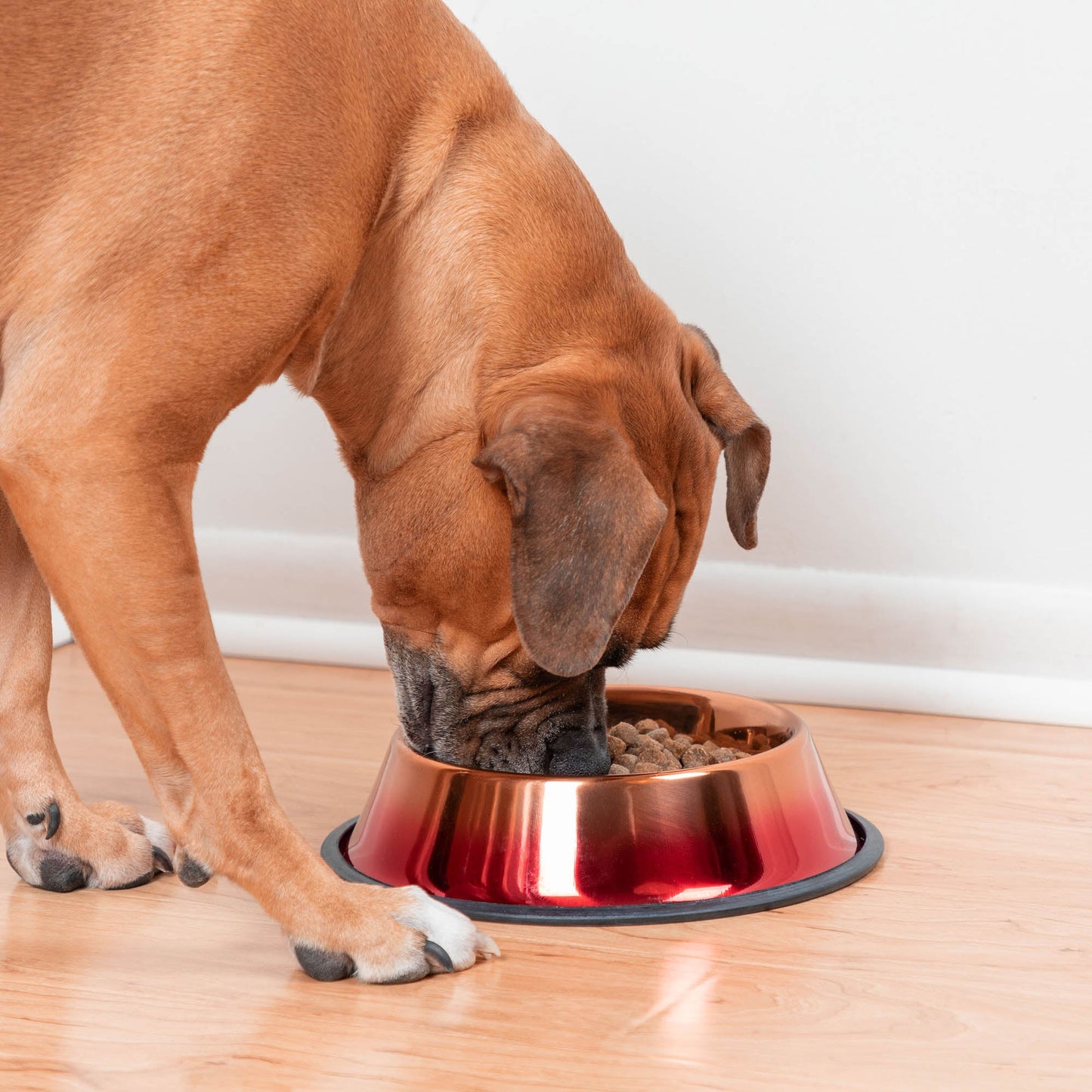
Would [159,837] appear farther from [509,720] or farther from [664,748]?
[664,748]

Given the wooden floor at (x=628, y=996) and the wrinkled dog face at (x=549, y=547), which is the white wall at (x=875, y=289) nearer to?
the wooden floor at (x=628, y=996)

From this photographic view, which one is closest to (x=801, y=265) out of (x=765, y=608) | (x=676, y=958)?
(x=765, y=608)

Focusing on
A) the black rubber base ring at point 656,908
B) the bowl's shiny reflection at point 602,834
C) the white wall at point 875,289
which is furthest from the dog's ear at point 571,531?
the white wall at point 875,289

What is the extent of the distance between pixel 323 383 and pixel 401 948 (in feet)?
2.77

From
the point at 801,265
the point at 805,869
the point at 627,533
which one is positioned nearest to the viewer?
the point at 627,533

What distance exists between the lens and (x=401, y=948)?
1.73 metres

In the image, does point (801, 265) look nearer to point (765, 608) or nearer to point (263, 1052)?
point (765, 608)

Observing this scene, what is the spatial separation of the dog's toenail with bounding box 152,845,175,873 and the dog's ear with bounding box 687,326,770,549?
1.08m

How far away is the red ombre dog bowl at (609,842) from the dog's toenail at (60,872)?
41 cm

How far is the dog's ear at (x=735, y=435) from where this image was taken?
86.5 inches

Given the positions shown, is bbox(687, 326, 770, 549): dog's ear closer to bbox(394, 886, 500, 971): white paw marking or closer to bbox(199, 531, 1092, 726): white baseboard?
bbox(394, 886, 500, 971): white paw marking

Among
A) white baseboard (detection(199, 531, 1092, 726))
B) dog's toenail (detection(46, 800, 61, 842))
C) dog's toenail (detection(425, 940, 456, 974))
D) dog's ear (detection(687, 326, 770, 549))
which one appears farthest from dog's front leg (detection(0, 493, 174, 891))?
white baseboard (detection(199, 531, 1092, 726))

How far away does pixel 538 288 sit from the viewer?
1.98 m

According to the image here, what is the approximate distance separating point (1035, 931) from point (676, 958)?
54cm
